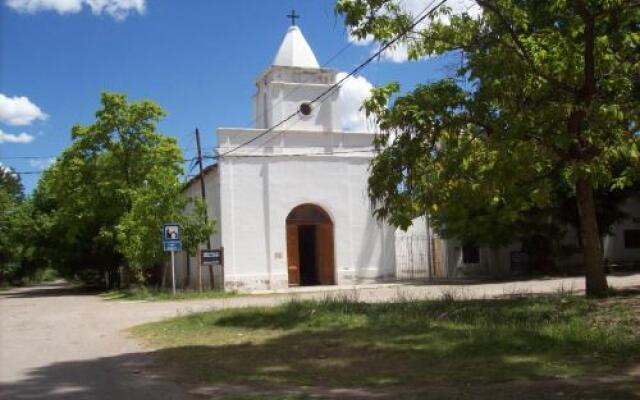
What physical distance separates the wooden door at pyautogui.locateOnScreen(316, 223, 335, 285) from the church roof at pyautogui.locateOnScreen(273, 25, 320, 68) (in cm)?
749

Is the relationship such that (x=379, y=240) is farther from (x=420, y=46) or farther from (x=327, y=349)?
(x=327, y=349)

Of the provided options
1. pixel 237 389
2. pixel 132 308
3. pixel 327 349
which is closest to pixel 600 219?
pixel 132 308

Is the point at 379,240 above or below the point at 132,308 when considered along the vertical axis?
above

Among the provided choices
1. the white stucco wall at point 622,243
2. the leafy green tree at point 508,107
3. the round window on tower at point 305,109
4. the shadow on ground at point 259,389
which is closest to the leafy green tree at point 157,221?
the round window on tower at point 305,109

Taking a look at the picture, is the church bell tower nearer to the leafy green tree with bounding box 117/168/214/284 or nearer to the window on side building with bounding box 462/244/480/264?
the leafy green tree with bounding box 117/168/214/284

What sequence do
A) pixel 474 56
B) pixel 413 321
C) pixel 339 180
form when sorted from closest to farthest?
pixel 413 321 < pixel 474 56 < pixel 339 180

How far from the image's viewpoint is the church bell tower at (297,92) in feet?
99.9

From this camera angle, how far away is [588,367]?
824cm

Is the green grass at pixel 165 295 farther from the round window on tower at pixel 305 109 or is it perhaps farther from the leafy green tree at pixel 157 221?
the round window on tower at pixel 305 109

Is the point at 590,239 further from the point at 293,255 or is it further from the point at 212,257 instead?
the point at 293,255

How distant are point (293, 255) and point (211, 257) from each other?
4.40m

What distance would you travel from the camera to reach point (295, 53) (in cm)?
3148

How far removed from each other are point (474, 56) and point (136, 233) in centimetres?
1812

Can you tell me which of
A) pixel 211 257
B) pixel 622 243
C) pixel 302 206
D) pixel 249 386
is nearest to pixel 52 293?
Result: pixel 211 257
